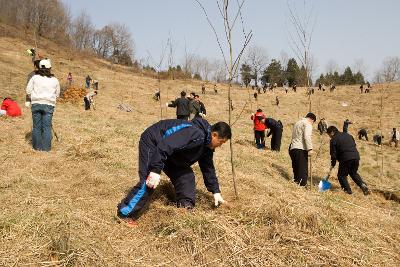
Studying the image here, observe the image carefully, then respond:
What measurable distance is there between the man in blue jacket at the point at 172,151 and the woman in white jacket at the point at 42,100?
3221mm

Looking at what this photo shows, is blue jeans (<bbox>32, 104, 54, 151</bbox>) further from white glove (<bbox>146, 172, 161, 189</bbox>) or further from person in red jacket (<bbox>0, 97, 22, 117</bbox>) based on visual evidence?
person in red jacket (<bbox>0, 97, 22, 117</bbox>)

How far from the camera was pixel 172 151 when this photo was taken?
11.3 ft

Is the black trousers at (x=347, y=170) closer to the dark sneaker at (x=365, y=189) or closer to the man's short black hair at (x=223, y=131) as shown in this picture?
the dark sneaker at (x=365, y=189)

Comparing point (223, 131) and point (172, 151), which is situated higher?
point (223, 131)

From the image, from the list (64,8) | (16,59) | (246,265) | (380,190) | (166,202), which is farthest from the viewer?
(64,8)

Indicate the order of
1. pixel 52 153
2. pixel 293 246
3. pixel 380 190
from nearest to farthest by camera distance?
pixel 293 246, pixel 52 153, pixel 380 190

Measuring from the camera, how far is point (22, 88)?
2200 centimetres

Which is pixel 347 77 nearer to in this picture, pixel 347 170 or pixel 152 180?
pixel 347 170

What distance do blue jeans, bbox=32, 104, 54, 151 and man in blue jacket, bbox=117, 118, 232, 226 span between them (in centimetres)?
323

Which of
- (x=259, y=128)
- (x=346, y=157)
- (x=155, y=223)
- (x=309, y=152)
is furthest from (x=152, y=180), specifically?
(x=259, y=128)

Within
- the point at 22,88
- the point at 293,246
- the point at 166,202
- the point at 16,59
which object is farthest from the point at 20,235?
the point at 16,59

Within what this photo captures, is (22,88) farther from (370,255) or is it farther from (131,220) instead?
(370,255)

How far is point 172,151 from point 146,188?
49 cm

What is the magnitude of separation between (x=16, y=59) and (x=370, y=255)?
38.6m
